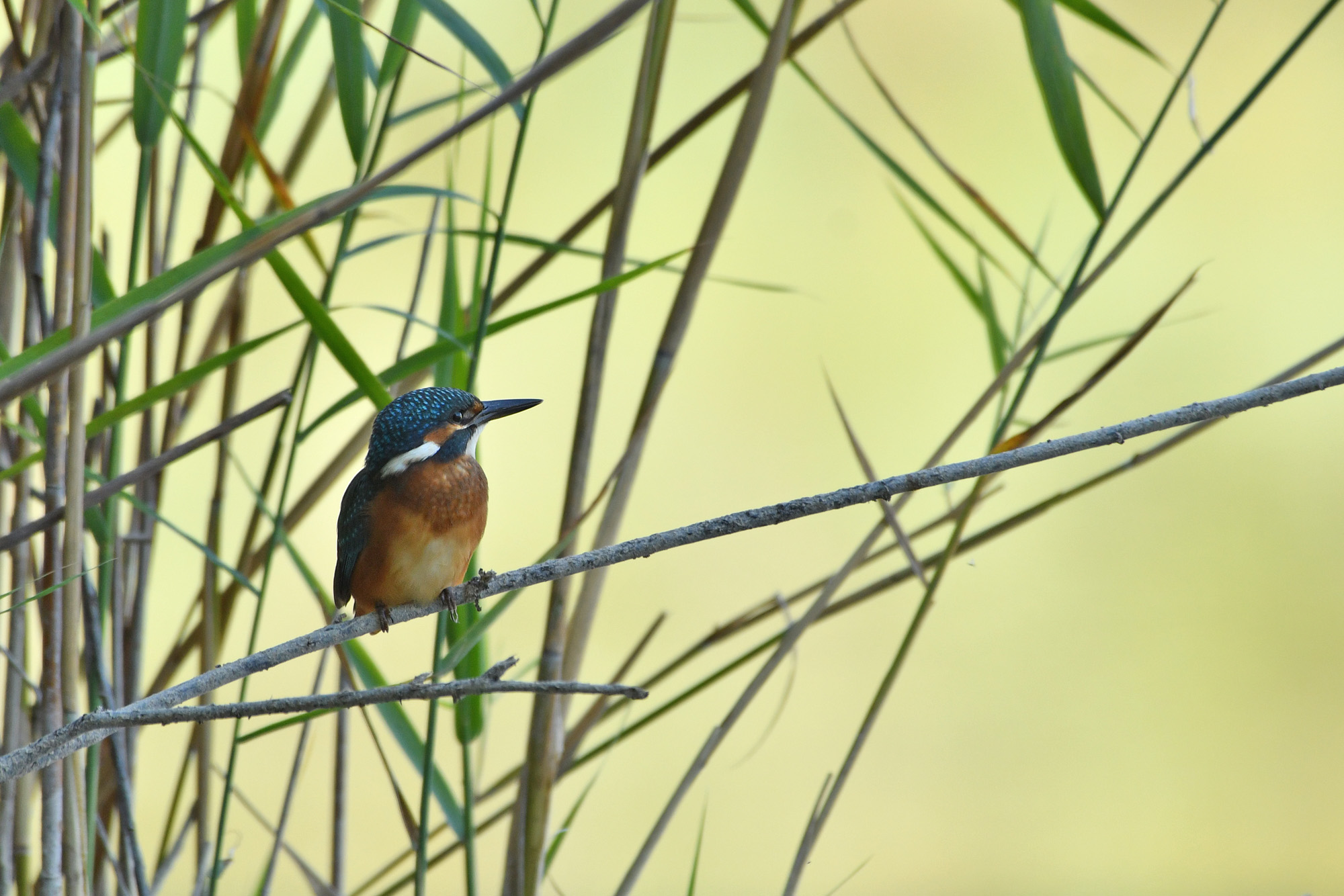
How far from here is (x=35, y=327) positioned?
79cm

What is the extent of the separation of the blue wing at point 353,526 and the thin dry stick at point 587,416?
6.1 inches

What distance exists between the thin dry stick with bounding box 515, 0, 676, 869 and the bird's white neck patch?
11 cm

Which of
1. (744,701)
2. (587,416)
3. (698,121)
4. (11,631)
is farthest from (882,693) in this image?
(11,631)

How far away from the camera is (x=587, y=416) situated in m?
0.80

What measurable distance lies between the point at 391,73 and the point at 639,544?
0.40m

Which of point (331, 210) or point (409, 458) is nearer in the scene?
point (331, 210)

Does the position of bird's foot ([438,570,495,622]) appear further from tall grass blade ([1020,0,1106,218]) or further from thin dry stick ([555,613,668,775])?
tall grass blade ([1020,0,1106,218])

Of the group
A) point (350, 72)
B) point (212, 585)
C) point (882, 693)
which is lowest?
point (882, 693)

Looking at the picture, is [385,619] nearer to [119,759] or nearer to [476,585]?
[476,585]

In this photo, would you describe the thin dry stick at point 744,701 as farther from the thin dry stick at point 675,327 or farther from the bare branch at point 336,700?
the bare branch at point 336,700

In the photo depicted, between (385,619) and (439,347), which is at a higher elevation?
(439,347)

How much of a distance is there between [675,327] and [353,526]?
0.30 meters

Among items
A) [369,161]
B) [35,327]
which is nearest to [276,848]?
[35,327]

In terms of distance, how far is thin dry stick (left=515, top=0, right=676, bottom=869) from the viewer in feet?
2.59
